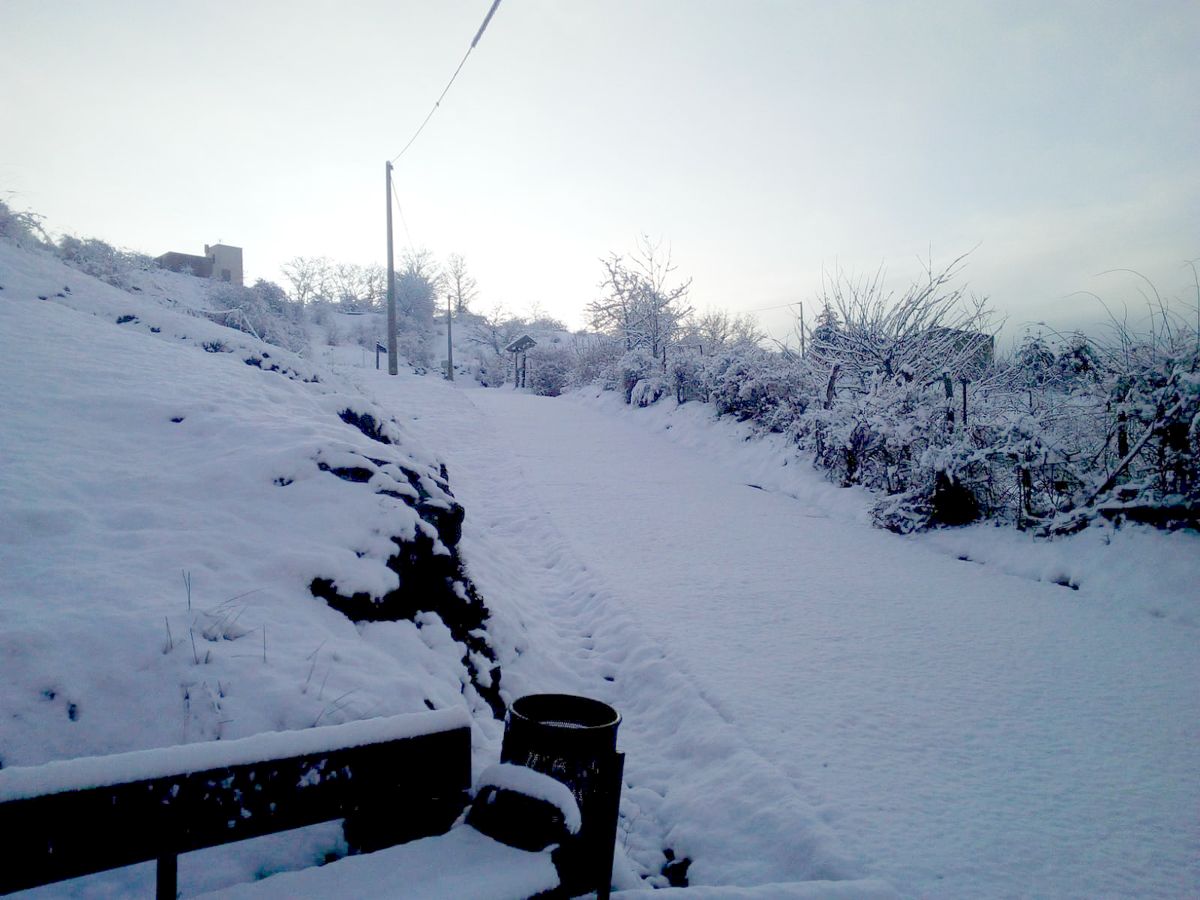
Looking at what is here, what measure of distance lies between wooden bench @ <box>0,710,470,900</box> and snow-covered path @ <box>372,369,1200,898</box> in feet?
6.44

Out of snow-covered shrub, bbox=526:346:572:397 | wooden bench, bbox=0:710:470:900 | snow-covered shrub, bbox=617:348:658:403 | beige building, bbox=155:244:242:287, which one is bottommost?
wooden bench, bbox=0:710:470:900

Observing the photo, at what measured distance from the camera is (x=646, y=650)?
195 inches

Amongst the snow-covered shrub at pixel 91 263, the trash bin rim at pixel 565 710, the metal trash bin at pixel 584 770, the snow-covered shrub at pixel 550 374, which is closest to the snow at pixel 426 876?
the metal trash bin at pixel 584 770

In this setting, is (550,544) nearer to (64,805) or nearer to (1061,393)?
(64,805)

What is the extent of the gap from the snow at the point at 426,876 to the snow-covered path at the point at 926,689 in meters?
1.68

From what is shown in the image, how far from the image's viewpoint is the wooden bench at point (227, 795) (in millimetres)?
1407

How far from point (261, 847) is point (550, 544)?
5.85 meters

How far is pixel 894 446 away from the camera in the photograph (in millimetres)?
9438

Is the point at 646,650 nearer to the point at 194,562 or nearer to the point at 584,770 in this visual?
the point at 584,770

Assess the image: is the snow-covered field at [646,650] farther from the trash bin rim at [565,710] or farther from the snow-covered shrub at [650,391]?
the snow-covered shrub at [650,391]

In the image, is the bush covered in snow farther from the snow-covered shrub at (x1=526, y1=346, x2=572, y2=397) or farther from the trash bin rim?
the snow-covered shrub at (x1=526, y1=346, x2=572, y2=397)

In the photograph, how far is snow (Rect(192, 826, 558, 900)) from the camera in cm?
177

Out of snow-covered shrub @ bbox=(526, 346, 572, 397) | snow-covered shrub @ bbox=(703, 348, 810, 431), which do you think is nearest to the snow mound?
snow-covered shrub @ bbox=(703, 348, 810, 431)

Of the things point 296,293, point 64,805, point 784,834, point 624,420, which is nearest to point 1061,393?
point 784,834
